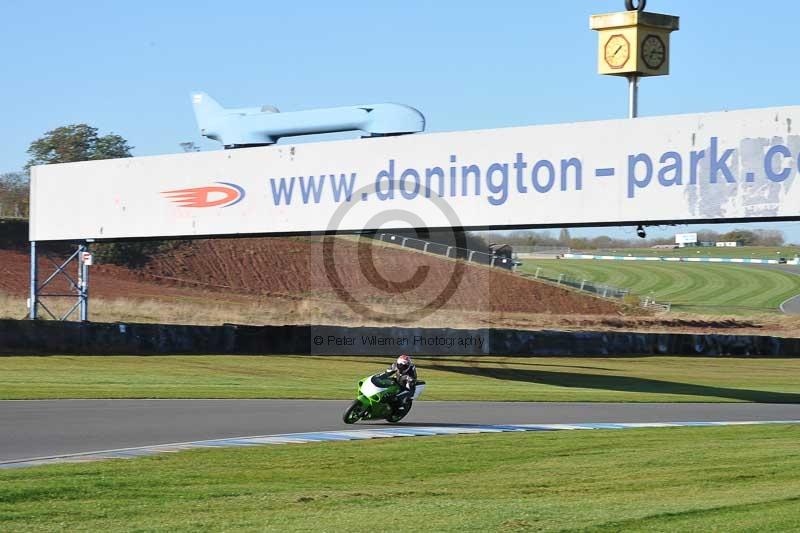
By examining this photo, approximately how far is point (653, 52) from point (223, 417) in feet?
38.1

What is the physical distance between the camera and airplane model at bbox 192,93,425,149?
90.8 feet

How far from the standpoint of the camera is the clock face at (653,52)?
22906 mm

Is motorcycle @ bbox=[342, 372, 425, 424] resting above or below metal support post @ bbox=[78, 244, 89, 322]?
below

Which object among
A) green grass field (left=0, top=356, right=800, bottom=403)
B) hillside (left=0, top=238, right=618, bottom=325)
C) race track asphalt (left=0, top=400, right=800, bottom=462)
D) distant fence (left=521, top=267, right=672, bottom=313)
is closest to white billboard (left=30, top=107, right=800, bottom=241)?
green grass field (left=0, top=356, right=800, bottom=403)

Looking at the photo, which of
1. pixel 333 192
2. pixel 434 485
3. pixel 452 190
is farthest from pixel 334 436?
pixel 333 192

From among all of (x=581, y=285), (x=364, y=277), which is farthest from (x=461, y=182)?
(x=581, y=285)

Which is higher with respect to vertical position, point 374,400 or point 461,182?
point 461,182

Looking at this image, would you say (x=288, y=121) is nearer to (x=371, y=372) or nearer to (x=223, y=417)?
(x=371, y=372)

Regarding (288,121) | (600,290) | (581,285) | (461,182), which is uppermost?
(288,121)

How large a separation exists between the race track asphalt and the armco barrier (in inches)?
418

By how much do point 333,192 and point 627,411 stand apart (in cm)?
939

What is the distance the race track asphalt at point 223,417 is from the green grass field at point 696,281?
44823 millimetres

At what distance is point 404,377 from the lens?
1895 cm
